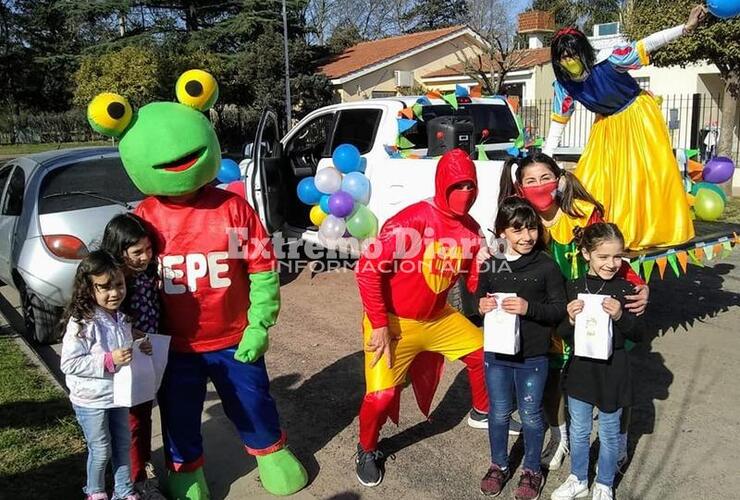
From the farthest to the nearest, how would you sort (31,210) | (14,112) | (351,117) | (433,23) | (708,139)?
(433,23) < (14,112) < (708,139) < (351,117) < (31,210)

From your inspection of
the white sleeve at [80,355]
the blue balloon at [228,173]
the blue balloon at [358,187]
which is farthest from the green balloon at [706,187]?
the blue balloon at [228,173]

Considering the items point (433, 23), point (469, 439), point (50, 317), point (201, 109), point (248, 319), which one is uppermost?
point (433, 23)

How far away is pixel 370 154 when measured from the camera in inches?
255

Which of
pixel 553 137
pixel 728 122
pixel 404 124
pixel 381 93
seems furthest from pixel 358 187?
pixel 381 93

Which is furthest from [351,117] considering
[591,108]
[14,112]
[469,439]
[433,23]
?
[433,23]

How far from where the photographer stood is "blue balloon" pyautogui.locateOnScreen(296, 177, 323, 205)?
7129 millimetres

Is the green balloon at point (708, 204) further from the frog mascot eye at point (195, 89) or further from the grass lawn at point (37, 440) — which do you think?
the grass lawn at point (37, 440)

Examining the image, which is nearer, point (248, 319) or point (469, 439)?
point (248, 319)

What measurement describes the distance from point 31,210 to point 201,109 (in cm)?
285

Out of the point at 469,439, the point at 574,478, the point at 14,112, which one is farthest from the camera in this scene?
the point at 14,112

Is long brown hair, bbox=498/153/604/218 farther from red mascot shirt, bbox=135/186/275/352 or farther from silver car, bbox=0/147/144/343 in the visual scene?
silver car, bbox=0/147/144/343

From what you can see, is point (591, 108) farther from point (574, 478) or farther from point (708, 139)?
point (708, 139)

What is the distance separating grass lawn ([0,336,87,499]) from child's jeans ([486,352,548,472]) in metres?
2.07

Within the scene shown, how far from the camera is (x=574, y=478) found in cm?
309
